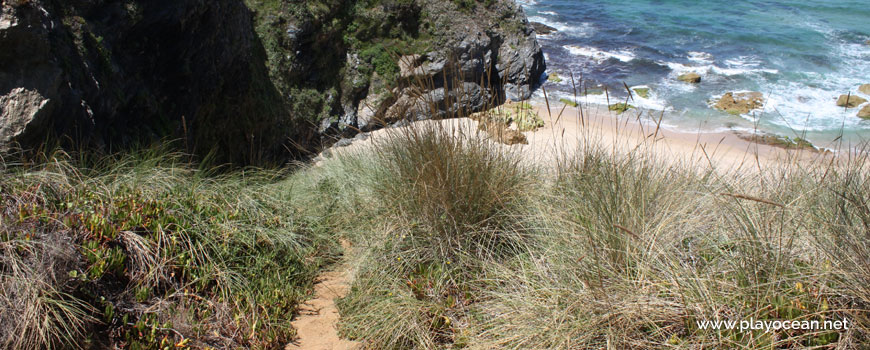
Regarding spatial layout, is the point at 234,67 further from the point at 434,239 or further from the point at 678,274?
the point at 678,274

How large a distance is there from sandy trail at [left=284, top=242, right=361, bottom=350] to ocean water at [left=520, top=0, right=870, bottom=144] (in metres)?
9.08

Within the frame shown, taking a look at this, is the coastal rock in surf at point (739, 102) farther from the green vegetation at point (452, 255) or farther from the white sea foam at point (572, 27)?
the green vegetation at point (452, 255)

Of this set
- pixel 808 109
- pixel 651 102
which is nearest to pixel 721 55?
pixel 808 109

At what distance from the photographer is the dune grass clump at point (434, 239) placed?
11.6 ft

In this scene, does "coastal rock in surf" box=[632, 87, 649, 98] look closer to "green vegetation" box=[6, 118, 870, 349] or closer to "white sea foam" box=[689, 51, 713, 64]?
"white sea foam" box=[689, 51, 713, 64]

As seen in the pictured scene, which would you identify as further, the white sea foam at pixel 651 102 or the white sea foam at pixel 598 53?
the white sea foam at pixel 598 53

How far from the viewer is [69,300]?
10.6 ft

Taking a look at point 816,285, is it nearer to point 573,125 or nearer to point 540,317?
point 540,317

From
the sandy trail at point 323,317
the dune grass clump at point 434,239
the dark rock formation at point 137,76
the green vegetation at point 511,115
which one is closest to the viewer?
the dune grass clump at point 434,239

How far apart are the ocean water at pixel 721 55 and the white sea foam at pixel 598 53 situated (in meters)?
0.04

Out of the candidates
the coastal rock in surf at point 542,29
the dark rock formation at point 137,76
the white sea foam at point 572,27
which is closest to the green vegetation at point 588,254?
the dark rock formation at point 137,76

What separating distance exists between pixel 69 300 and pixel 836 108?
57.2ft

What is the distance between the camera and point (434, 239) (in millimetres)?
3855

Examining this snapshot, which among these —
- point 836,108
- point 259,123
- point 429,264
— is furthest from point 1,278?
point 836,108
